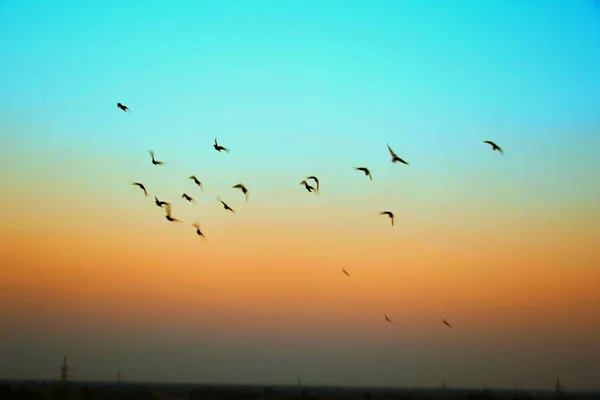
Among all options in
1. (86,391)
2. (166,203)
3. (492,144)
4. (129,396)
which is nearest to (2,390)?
(86,391)

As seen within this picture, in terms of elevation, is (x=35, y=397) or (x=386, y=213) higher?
(x=386, y=213)

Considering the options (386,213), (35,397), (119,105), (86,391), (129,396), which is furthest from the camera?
(129,396)

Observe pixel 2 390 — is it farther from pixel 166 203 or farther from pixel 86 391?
pixel 166 203

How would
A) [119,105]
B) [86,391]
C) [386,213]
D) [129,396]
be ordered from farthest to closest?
[129,396] → [86,391] → [386,213] → [119,105]

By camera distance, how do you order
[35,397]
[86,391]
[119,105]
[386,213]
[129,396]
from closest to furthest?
[119,105] < [386,213] < [35,397] < [86,391] < [129,396]

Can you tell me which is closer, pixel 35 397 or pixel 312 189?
pixel 312 189

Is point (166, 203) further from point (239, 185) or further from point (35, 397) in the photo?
point (35, 397)

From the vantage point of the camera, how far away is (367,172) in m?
60.2

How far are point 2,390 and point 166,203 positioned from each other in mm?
108367

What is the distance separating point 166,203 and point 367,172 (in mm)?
13269

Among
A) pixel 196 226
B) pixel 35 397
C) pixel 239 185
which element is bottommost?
pixel 35 397

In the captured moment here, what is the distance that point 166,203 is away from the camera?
60.0m

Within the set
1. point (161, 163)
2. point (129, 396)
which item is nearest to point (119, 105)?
point (161, 163)

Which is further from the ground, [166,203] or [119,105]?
[119,105]
